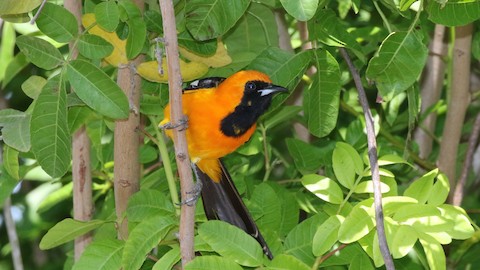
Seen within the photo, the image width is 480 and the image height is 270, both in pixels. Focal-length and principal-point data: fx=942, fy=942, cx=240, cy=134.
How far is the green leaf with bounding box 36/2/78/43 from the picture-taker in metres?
2.73

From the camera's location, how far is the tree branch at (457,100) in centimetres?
339

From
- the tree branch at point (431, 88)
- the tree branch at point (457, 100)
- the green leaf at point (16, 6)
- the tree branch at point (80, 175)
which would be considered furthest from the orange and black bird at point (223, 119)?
the tree branch at point (431, 88)

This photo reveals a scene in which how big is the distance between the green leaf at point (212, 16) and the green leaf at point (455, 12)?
526 mm

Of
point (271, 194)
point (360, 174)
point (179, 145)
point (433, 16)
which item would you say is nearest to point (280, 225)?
point (271, 194)

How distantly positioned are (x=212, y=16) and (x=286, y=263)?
739 millimetres

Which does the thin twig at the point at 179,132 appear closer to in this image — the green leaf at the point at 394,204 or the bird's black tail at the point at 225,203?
the bird's black tail at the point at 225,203

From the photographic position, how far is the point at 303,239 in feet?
8.74

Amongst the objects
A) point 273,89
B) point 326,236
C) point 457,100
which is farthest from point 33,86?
point 457,100

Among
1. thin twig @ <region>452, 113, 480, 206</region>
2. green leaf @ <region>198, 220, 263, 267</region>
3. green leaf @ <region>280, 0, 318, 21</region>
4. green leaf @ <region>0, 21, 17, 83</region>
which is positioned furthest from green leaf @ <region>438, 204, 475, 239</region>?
green leaf @ <region>0, 21, 17, 83</region>

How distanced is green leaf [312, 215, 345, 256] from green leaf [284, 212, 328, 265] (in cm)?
16

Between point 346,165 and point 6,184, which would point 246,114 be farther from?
point 6,184

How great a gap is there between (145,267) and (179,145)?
601mm

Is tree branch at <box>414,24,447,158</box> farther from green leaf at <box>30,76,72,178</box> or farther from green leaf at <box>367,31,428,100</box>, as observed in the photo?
green leaf at <box>30,76,72,178</box>

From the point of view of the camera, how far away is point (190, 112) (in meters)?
3.05
